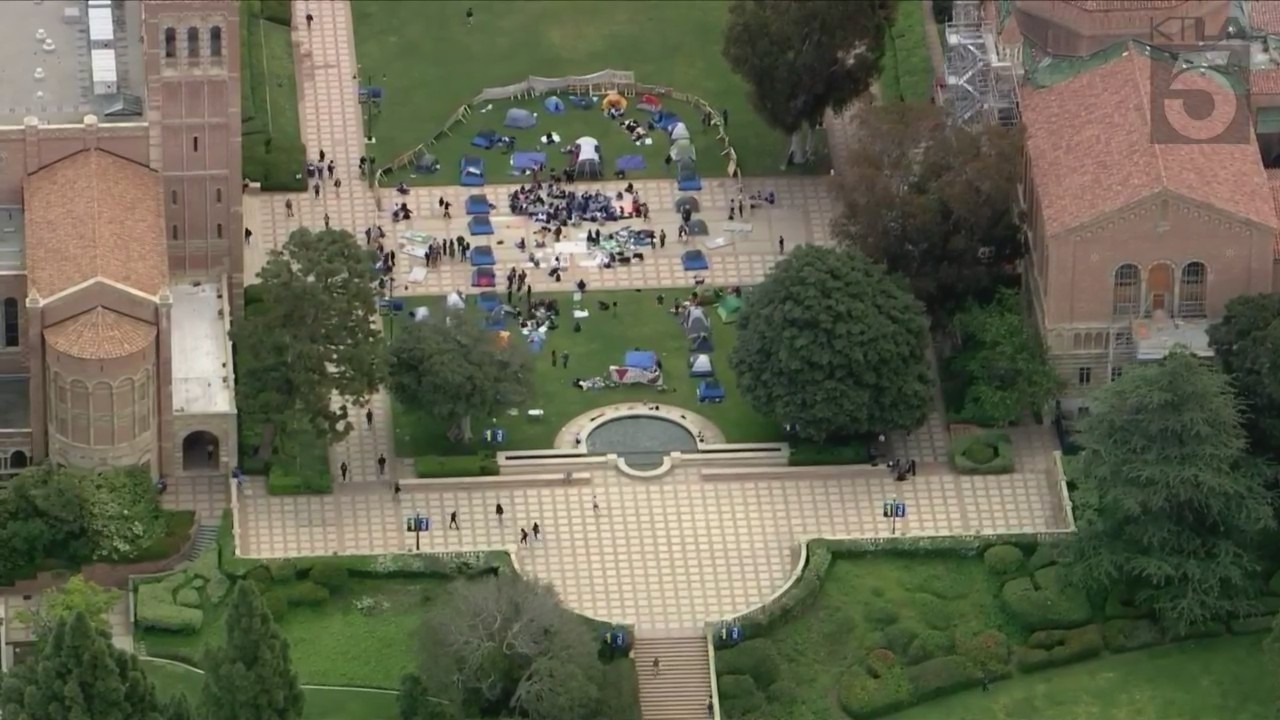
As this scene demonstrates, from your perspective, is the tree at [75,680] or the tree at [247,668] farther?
the tree at [247,668]

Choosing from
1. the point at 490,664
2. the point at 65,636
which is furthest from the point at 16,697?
the point at 490,664

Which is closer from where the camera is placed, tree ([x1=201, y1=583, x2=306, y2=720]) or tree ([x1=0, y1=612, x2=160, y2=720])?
tree ([x1=0, y1=612, x2=160, y2=720])

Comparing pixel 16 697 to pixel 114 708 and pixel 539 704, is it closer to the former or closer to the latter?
pixel 114 708

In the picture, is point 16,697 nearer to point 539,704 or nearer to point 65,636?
point 65,636

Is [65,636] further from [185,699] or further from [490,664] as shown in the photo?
[490,664]
